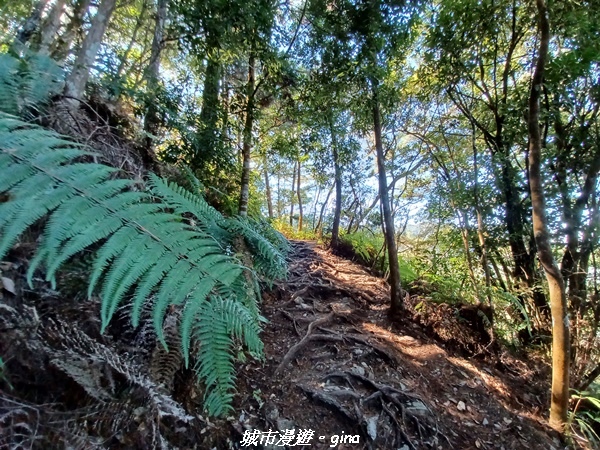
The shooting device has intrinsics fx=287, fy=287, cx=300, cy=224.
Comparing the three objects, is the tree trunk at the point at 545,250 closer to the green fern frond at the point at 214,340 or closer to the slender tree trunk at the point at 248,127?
the green fern frond at the point at 214,340

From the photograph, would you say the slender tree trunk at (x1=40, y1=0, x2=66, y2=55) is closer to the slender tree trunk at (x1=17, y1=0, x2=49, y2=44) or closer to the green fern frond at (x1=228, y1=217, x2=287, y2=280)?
the slender tree trunk at (x1=17, y1=0, x2=49, y2=44)

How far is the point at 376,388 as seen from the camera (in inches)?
85.8

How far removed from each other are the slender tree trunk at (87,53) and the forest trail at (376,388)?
228 centimetres

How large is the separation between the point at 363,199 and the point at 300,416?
20.9 feet

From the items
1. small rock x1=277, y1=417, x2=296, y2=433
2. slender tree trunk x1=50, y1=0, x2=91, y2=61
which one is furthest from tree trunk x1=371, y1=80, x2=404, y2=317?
slender tree trunk x1=50, y1=0, x2=91, y2=61

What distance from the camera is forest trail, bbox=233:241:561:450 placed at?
1.85 meters

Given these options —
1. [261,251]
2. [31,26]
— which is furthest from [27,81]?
[31,26]

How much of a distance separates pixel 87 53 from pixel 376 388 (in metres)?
3.45

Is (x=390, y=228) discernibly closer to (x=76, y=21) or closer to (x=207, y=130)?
(x=207, y=130)

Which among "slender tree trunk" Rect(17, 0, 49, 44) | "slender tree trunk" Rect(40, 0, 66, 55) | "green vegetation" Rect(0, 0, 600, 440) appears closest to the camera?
"green vegetation" Rect(0, 0, 600, 440)

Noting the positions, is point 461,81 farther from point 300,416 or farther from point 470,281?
point 300,416

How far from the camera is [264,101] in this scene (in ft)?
12.3

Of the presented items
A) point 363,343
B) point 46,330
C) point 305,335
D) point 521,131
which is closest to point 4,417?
point 46,330

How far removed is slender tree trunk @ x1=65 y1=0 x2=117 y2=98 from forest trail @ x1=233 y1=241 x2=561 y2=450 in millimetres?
2276
